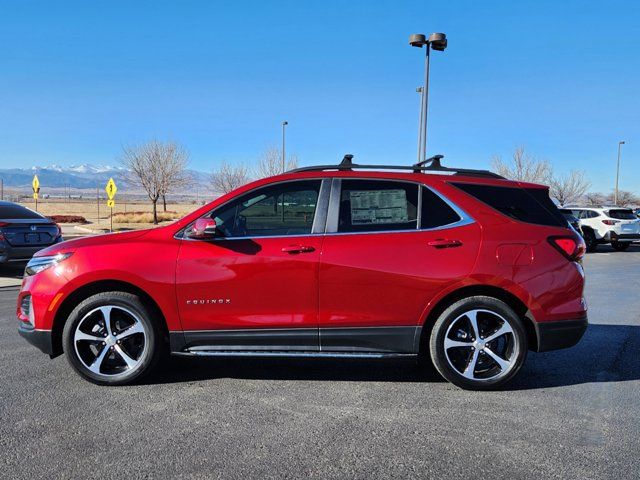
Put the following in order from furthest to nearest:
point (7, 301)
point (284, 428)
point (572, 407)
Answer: point (7, 301) → point (572, 407) → point (284, 428)

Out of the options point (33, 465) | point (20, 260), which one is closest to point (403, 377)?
point (33, 465)

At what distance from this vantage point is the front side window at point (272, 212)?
4.29m

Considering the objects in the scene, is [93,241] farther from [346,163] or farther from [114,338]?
[346,163]

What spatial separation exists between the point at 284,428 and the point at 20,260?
863 centimetres

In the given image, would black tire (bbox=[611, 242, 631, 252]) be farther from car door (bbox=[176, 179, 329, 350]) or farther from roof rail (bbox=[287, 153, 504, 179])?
car door (bbox=[176, 179, 329, 350])

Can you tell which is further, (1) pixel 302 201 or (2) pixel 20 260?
(2) pixel 20 260

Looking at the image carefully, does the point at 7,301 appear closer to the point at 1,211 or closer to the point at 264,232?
the point at 1,211

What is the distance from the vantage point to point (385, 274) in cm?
412

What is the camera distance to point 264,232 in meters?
4.27

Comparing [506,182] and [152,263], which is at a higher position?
[506,182]

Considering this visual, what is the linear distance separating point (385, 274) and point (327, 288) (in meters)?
0.47

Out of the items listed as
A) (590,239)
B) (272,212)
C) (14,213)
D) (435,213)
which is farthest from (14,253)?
(590,239)

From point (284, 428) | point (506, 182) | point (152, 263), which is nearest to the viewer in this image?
point (284, 428)

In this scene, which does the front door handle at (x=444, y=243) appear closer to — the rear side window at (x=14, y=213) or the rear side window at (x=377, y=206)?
the rear side window at (x=377, y=206)
